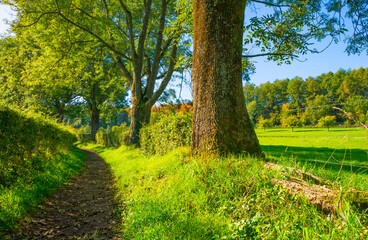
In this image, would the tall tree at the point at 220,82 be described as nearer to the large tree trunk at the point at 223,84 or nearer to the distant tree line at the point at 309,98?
the large tree trunk at the point at 223,84

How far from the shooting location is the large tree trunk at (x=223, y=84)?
164 inches

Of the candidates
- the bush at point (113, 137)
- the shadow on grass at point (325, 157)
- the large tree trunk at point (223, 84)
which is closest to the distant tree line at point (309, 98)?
the shadow on grass at point (325, 157)

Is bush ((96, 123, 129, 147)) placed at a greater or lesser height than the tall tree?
lesser

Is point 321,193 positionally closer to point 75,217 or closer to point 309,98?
point 75,217

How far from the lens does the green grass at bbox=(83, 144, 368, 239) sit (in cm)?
202

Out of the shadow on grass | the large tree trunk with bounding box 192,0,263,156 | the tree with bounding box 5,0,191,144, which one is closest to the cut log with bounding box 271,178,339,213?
the shadow on grass

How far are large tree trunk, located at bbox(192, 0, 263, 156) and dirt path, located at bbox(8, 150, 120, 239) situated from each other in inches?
93.9

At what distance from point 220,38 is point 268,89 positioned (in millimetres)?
97959

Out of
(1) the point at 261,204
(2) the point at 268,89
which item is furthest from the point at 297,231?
(2) the point at 268,89

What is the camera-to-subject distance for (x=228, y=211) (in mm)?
2770

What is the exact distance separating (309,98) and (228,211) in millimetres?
86192

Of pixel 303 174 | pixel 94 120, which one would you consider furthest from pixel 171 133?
pixel 94 120

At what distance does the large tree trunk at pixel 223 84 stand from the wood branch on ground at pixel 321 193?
4.43ft

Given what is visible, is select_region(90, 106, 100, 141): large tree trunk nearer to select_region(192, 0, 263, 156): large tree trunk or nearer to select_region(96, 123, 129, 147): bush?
select_region(96, 123, 129, 147): bush
